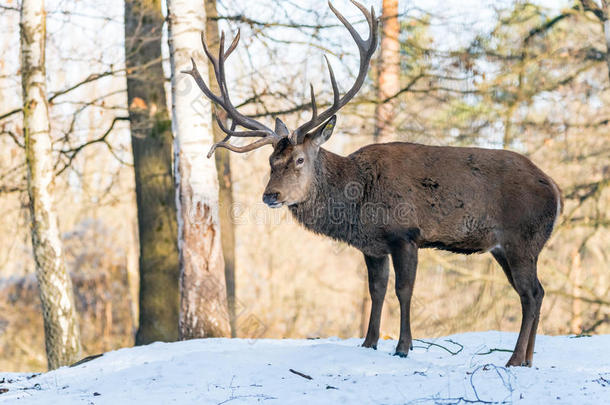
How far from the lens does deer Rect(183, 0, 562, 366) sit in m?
5.73

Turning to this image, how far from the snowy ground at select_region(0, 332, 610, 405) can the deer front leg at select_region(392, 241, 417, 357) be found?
0.15 meters

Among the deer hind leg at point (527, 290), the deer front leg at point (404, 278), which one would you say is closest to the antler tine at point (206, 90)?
A: the deer front leg at point (404, 278)

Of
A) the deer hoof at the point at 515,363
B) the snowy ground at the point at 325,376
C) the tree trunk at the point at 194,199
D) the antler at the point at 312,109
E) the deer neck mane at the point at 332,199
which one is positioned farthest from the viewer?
the tree trunk at the point at 194,199

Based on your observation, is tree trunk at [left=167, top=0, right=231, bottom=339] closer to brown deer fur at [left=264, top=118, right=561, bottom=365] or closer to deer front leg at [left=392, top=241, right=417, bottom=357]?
brown deer fur at [left=264, top=118, right=561, bottom=365]

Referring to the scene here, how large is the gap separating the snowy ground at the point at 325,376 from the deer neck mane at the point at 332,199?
107 cm

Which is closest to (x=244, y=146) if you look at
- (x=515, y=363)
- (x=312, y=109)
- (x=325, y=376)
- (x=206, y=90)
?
(x=312, y=109)

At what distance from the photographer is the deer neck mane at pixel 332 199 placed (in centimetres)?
604

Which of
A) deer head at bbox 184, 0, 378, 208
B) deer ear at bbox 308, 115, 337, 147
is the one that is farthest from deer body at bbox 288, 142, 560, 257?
deer ear at bbox 308, 115, 337, 147

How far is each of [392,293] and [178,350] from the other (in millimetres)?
7287

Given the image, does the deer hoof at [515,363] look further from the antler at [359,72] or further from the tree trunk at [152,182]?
the tree trunk at [152,182]

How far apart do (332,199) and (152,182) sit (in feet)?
13.7

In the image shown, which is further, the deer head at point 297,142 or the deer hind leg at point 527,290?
the deer head at point 297,142

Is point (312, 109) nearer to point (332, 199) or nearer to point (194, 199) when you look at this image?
point (332, 199)

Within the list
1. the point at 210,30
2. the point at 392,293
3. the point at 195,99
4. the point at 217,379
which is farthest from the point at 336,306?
the point at 217,379
